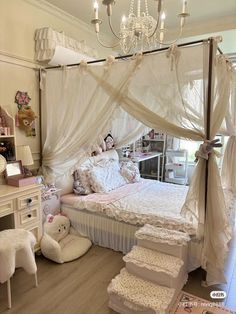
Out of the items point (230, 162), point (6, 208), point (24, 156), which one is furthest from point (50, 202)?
point (230, 162)

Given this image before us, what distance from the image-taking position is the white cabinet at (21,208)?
2.28m

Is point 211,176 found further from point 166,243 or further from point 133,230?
point 133,230

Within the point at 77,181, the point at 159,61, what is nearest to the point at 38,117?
the point at 77,181

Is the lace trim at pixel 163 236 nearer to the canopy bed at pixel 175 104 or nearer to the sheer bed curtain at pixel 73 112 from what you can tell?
the canopy bed at pixel 175 104

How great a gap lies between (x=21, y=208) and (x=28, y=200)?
10 cm

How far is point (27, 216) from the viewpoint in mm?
2500

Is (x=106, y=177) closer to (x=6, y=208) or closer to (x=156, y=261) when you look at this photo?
(x=6, y=208)

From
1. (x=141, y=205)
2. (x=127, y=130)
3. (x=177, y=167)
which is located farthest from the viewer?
(x=177, y=167)

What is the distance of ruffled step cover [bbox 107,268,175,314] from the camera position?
179 cm

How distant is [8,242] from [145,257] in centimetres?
116

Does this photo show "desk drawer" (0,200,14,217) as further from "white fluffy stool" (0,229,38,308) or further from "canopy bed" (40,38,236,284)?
"canopy bed" (40,38,236,284)

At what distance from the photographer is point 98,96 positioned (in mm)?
2535

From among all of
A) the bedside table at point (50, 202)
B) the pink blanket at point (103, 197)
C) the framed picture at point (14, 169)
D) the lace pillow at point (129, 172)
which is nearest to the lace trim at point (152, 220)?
the pink blanket at point (103, 197)

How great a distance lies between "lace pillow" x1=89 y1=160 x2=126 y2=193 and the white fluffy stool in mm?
1317
